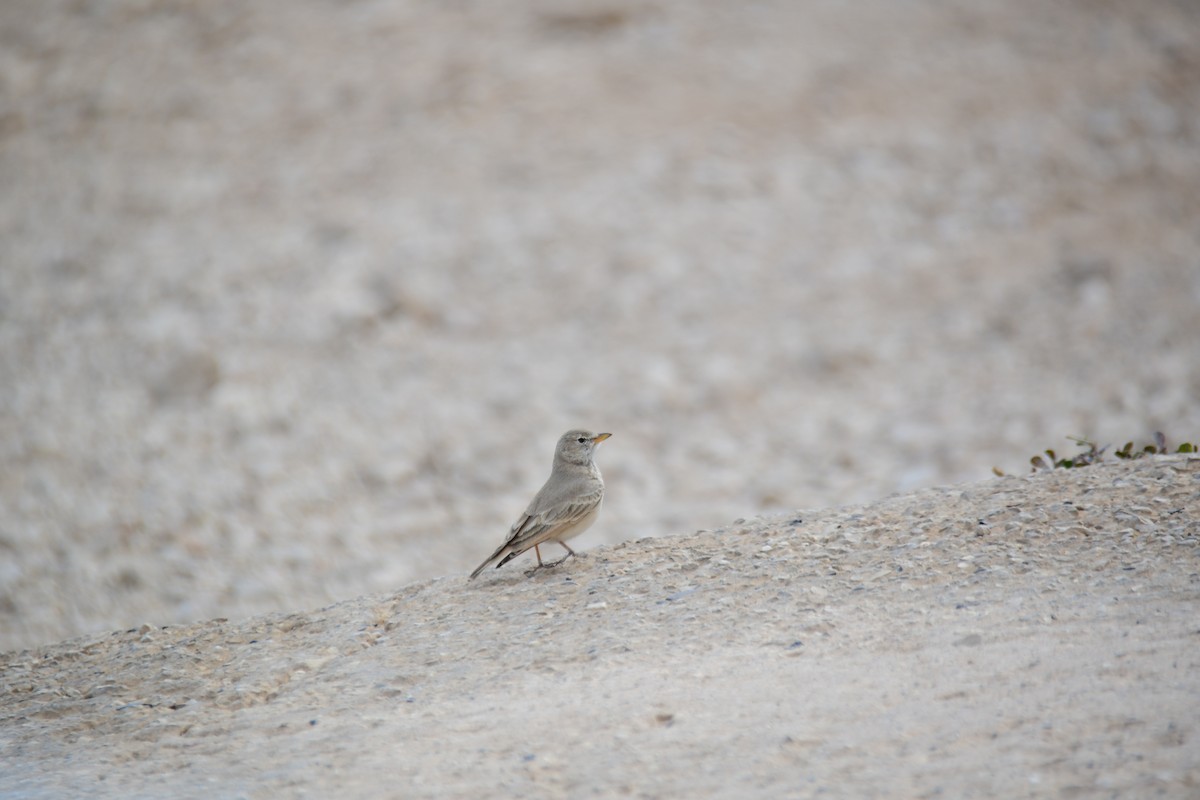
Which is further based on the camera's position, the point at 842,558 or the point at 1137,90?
the point at 1137,90

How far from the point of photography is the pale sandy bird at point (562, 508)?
23.3 ft

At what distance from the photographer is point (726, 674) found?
5.80 m

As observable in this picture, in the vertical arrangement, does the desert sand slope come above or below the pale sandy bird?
below

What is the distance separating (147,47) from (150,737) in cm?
2128

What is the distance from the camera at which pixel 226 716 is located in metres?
6.16

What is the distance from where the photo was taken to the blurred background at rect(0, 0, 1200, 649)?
1880 centimetres

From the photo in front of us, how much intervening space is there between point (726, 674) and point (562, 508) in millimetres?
1736

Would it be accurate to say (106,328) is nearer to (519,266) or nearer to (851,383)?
(519,266)

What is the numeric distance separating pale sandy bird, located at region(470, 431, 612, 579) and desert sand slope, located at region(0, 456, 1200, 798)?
0.27 metres

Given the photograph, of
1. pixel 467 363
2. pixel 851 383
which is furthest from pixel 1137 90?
pixel 467 363

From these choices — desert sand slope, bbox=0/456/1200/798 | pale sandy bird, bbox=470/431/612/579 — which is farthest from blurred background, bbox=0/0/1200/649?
desert sand slope, bbox=0/456/1200/798

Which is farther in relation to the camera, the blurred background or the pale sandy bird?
the blurred background

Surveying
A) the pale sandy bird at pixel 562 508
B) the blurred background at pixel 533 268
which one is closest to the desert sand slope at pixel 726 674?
the pale sandy bird at pixel 562 508

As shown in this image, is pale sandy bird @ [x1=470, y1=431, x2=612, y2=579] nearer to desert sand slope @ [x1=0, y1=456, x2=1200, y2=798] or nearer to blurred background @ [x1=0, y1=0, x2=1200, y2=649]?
desert sand slope @ [x1=0, y1=456, x2=1200, y2=798]
